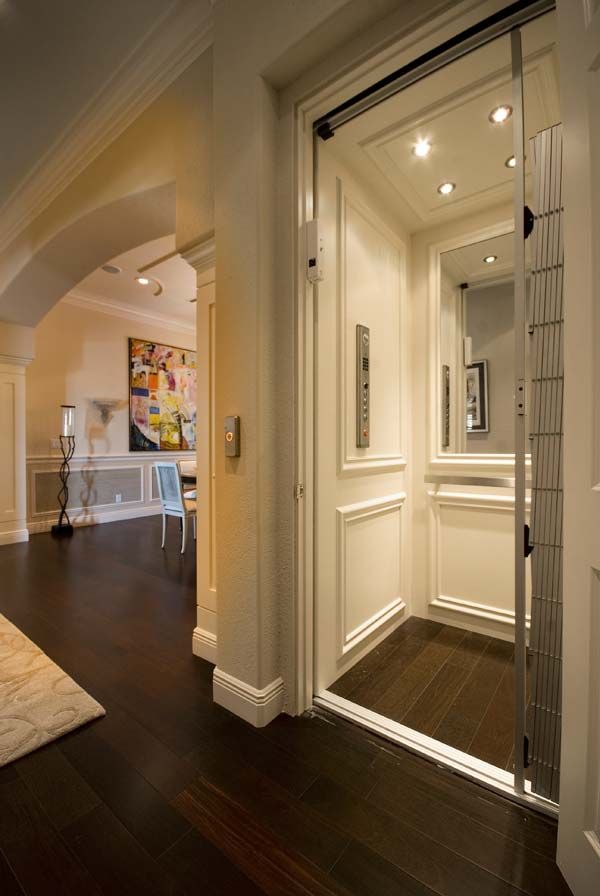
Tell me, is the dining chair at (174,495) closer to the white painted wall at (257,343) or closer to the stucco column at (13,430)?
the stucco column at (13,430)

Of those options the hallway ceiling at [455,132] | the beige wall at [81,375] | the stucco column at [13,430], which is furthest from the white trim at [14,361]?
the hallway ceiling at [455,132]

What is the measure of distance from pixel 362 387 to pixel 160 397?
5.22 m

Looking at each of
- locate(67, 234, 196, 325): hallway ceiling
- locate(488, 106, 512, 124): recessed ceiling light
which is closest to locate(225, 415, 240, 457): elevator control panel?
locate(488, 106, 512, 124): recessed ceiling light

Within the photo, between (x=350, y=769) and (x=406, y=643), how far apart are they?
3.38 ft

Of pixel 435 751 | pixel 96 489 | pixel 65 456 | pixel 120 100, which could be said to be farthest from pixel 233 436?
pixel 96 489

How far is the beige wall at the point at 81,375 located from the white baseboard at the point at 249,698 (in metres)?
4.90

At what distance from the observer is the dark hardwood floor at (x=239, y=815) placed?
39.3 inches

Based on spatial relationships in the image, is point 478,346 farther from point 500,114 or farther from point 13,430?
point 13,430

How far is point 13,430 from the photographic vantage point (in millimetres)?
4660

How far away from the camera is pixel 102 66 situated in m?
2.18

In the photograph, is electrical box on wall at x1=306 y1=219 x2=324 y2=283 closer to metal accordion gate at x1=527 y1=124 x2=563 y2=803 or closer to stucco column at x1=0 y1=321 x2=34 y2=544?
metal accordion gate at x1=527 y1=124 x2=563 y2=803

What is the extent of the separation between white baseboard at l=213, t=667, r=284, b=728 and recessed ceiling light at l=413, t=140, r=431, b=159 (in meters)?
2.58

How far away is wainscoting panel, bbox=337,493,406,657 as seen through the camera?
6.27 feet

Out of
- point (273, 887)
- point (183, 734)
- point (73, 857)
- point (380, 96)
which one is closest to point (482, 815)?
point (273, 887)
